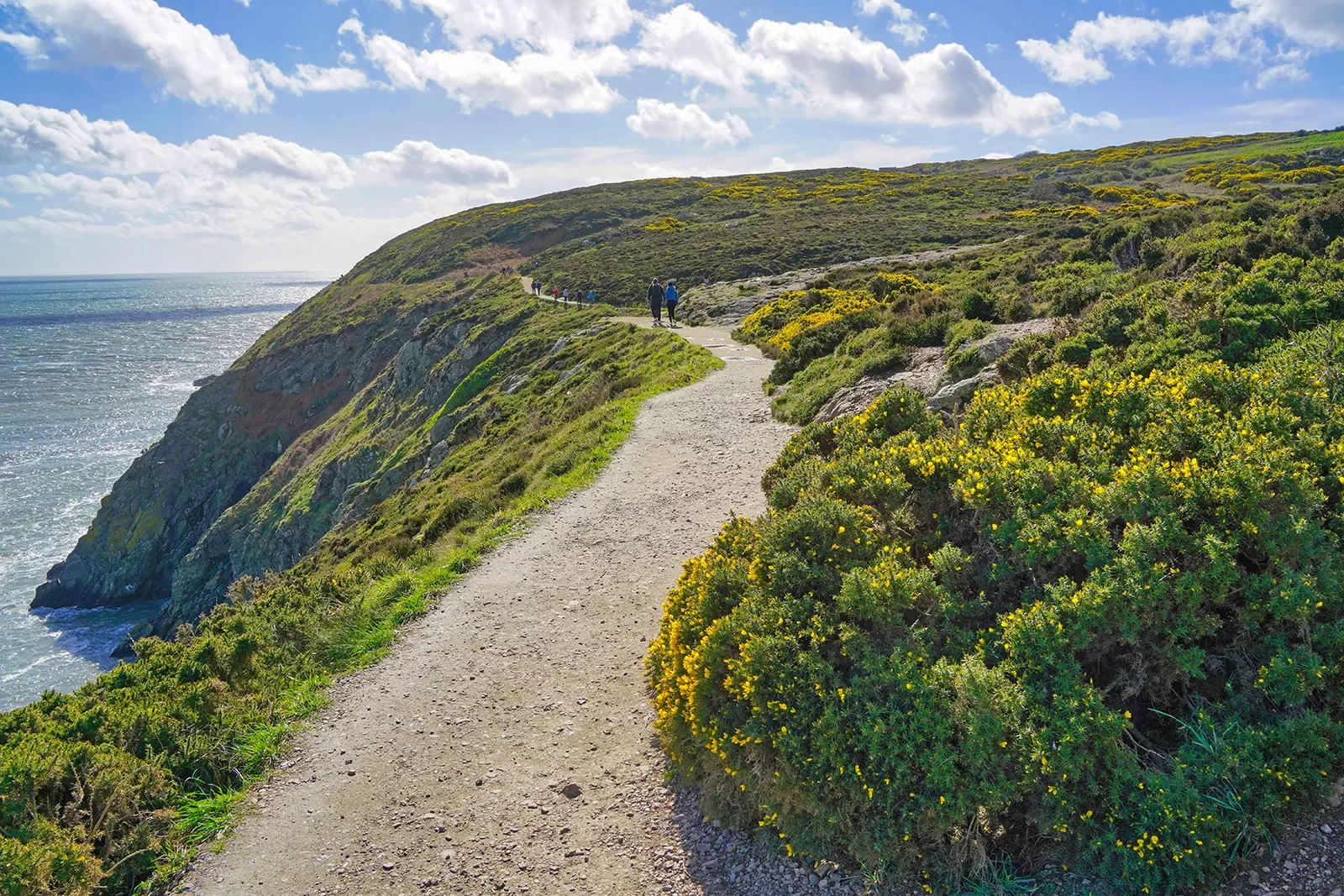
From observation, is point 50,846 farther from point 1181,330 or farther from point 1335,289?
point 1335,289

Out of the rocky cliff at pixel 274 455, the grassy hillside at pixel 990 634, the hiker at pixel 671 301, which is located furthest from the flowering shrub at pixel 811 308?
the rocky cliff at pixel 274 455

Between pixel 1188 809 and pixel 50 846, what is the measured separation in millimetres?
7725

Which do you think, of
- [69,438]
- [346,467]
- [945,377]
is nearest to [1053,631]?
[945,377]

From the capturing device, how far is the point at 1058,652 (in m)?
4.66

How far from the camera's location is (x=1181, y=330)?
875cm

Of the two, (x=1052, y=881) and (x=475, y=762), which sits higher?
(x=1052, y=881)

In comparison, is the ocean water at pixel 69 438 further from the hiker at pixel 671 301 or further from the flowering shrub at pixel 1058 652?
the flowering shrub at pixel 1058 652

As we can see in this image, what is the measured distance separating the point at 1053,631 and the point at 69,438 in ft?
293

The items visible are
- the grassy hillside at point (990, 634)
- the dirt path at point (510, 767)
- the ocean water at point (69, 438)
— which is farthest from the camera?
the ocean water at point (69, 438)

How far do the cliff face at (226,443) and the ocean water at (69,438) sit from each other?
128 inches

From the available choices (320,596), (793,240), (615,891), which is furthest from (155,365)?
(615,891)

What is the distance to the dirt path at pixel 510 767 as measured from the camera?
17.8ft

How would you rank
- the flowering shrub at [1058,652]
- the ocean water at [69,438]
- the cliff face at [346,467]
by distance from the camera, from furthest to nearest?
the ocean water at [69,438] < the cliff face at [346,467] < the flowering shrub at [1058,652]

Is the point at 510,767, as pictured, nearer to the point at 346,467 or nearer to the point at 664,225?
the point at 346,467
